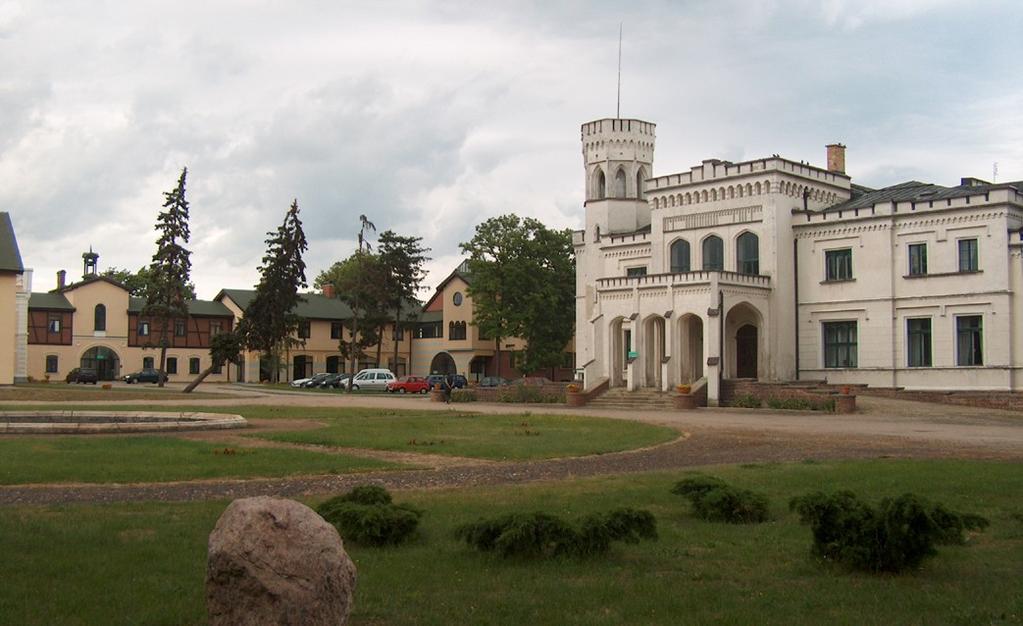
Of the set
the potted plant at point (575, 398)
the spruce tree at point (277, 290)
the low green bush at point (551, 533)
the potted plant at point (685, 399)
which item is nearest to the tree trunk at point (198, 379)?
the spruce tree at point (277, 290)

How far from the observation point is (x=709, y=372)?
4619 centimetres

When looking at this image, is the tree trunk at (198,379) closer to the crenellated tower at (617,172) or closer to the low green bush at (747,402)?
the crenellated tower at (617,172)

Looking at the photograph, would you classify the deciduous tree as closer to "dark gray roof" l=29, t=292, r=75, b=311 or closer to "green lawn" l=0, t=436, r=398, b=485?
"dark gray roof" l=29, t=292, r=75, b=311

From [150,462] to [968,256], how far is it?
38.2m

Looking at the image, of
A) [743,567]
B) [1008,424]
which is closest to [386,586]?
[743,567]

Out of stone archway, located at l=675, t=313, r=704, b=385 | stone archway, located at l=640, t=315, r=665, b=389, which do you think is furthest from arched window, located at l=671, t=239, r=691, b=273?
stone archway, located at l=640, t=315, r=665, b=389

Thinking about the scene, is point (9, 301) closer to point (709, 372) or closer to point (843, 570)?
point (709, 372)

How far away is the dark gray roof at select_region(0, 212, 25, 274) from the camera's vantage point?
194 ft

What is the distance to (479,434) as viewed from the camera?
25.5 m

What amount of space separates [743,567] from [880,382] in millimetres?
41192

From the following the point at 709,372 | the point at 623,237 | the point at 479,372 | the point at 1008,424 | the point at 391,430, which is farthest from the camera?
the point at 479,372

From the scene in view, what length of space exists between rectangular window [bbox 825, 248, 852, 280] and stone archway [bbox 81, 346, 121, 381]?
64.1 meters

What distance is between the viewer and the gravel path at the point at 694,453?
1469cm

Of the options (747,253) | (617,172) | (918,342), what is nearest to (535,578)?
(918,342)
